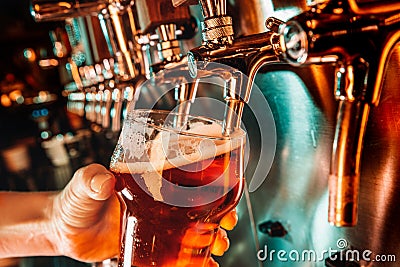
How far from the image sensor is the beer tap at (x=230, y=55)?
0.64 metres

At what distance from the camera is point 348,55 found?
1.64ft

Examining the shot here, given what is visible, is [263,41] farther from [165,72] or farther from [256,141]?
[256,141]

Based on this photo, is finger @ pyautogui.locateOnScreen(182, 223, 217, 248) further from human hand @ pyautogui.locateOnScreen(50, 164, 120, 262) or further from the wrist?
the wrist

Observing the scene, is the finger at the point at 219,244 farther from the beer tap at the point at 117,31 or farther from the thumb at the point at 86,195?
the beer tap at the point at 117,31

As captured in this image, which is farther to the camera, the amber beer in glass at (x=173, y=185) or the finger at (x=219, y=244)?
the finger at (x=219, y=244)

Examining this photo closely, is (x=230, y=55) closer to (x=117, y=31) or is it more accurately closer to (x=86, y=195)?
(x=86, y=195)

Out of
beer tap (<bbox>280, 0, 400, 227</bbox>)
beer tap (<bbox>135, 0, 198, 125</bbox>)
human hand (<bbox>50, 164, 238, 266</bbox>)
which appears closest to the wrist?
human hand (<bbox>50, 164, 238, 266</bbox>)

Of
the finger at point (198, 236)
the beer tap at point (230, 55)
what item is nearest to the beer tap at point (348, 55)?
the beer tap at point (230, 55)

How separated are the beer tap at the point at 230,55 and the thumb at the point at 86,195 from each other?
0.95 ft

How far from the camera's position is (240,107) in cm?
67
